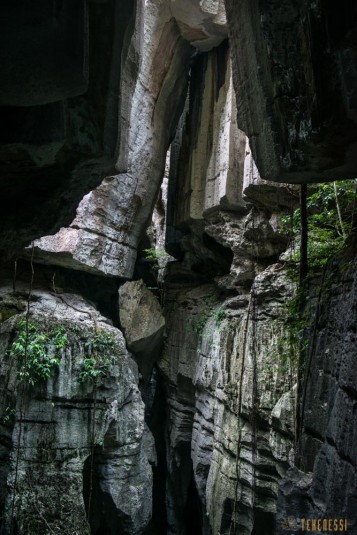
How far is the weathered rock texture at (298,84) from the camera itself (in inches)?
109

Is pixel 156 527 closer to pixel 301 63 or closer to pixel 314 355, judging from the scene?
pixel 314 355

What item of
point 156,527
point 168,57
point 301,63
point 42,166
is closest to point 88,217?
point 168,57

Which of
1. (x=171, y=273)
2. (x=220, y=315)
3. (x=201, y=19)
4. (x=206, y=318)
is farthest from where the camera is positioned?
(x=171, y=273)

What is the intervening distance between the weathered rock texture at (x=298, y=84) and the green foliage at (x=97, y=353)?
244 inches

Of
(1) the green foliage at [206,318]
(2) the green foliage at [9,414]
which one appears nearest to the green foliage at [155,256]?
(1) the green foliage at [206,318]

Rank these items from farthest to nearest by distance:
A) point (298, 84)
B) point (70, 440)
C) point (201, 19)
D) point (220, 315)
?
point (201, 19)
point (220, 315)
point (70, 440)
point (298, 84)

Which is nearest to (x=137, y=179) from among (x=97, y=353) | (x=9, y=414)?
(x=97, y=353)

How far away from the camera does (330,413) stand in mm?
3301

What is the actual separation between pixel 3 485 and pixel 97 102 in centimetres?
757

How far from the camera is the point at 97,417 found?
8.70m

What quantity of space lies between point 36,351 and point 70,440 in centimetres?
175

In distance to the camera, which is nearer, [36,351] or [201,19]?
[36,351]

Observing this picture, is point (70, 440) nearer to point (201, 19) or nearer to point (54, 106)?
point (54, 106)

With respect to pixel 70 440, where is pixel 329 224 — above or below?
above
